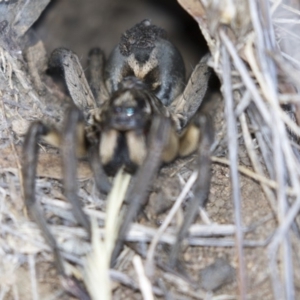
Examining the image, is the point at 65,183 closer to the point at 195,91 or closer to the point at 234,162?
the point at 234,162

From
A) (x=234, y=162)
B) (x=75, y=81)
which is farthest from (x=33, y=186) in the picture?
(x=75, y=81)

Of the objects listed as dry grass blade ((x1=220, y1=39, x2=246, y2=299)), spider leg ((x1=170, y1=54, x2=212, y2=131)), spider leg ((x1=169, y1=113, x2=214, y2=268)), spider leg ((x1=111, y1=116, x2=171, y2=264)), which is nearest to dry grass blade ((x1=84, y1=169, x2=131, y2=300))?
spider leg ((x1=111, y1=116, x2=171, y2=264))

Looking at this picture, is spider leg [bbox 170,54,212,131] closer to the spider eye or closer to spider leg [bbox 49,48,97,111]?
spider leg [bbox 49,48,97,111]

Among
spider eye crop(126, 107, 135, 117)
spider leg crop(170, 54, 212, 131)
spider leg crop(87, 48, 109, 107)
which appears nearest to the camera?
spider eye crop(126, 107, 135, 117)

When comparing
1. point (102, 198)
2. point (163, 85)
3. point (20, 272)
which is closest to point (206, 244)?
point (102, 198)

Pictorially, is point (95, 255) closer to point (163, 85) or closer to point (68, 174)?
point (68, 174)

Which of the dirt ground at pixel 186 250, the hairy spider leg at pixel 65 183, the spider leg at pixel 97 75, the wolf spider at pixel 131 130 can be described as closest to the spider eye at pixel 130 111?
the wolf spider at pixel 131 130

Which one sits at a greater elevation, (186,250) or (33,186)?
(33,186)

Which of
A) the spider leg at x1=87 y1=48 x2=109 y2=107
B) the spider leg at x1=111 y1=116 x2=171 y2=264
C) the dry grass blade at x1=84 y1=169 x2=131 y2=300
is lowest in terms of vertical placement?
the dry grass blade at x1=84 y1=169 x2=131 y2=300
